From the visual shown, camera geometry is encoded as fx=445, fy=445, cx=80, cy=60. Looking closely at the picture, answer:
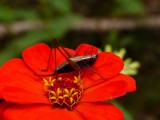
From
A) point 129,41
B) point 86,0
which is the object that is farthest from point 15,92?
point 86,0

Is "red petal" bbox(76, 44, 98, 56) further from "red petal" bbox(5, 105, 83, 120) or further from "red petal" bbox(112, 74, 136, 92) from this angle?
"red petal" bbox(5, 105, 83, 120)

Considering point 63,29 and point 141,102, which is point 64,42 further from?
point 141,102

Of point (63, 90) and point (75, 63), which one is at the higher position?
point (75, 63)

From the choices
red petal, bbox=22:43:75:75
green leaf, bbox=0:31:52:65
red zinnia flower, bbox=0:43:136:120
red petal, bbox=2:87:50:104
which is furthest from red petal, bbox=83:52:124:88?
green leaf, bbox=0:31:52:65

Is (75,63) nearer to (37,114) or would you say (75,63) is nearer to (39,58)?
(39,58)

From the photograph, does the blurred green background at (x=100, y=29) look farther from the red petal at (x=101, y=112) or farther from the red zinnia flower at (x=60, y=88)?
the red petal at (x=101, y=112)

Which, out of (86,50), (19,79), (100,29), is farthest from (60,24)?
(19,79)
